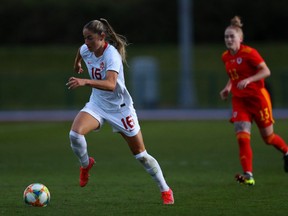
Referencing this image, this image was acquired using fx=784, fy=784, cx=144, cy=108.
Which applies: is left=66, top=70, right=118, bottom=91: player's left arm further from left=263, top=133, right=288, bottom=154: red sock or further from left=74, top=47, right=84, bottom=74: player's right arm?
left=263, top=133, right=288, bottom=154: red sock

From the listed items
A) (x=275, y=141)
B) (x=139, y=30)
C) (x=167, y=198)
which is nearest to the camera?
(x=167, y=198)

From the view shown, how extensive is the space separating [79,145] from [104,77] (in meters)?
0.80

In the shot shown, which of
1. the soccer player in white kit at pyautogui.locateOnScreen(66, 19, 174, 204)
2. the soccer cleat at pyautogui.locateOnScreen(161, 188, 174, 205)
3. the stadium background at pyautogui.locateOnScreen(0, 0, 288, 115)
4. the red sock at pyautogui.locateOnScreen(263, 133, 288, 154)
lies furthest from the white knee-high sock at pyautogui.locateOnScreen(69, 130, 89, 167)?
the stadium background at pyautogui.locateOnScreen(0, 0, 288, 115)

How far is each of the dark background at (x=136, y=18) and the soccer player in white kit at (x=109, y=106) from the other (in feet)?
124

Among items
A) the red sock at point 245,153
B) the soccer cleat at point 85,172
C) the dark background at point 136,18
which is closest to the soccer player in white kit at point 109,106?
the soccer cleat at point 85,172

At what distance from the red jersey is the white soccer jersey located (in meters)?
2.37

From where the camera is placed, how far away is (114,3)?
1941 inches

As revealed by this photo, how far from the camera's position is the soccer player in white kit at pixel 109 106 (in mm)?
8414

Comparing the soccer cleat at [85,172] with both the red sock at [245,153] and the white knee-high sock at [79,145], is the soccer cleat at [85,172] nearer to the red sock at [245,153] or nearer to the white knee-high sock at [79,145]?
the white knee-high sock at [79,145]

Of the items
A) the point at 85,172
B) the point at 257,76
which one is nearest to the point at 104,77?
the point at 85,172

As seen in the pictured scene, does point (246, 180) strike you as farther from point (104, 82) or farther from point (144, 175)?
point (104, 82)

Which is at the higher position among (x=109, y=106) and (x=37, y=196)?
(x=109, y=106)

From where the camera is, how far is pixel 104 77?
8516 millimetres

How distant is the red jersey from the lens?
34.1 feet
